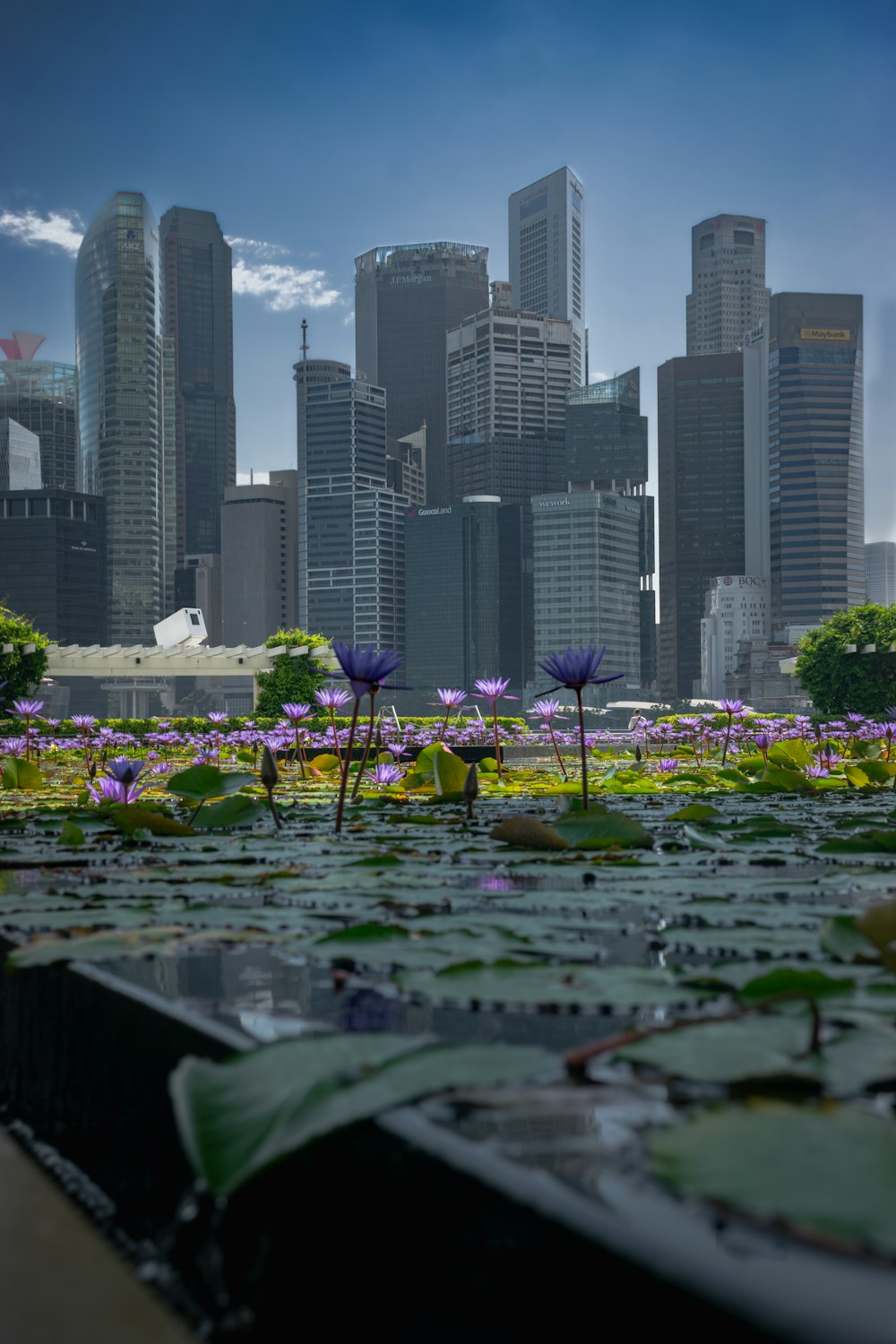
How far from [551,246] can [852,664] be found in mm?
133563

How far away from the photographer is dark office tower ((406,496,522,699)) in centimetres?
10456

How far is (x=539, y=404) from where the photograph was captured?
12212 centimetres

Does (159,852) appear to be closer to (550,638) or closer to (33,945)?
(33,945)

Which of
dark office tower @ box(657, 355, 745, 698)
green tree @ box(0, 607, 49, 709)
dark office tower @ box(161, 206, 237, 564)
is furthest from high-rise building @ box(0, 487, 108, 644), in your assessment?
green tree @ box(0, 607, 49, 709)

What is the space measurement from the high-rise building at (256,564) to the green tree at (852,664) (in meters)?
91.6

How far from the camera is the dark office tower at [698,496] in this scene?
114 metres

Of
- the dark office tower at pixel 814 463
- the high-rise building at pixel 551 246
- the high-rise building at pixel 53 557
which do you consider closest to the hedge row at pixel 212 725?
the high-rise building at pixel 53 557

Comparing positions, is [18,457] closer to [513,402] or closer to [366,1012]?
[513,402]

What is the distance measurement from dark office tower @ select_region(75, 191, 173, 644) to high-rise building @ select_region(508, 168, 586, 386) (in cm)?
5492

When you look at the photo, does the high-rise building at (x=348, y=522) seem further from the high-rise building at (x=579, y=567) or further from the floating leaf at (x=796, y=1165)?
the floating leaf at (x=796, y=1165)

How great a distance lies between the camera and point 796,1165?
0.45 meters

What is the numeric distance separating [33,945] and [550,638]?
10081cm

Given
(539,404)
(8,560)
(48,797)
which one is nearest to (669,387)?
(539,404)

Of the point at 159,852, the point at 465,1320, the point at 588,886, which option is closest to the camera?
the point at 465,1320
